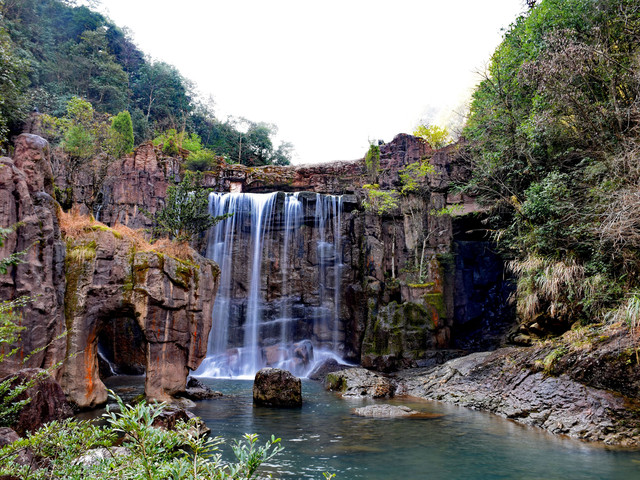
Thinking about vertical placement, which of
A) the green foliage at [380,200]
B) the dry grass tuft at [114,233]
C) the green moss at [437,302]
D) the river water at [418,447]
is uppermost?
the green foliage at [380,200]

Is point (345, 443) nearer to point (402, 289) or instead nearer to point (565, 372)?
point (565, 372)

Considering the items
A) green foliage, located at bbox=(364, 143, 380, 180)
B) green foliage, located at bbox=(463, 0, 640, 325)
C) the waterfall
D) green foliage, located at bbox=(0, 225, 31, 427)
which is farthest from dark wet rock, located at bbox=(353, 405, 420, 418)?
green foliage, located at bbox=(364, 143, 380, 180)

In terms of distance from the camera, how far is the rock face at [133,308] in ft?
30.6

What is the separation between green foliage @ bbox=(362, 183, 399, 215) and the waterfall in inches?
75.4

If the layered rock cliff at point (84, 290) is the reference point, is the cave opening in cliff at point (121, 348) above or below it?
below

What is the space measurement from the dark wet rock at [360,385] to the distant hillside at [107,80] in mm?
21484

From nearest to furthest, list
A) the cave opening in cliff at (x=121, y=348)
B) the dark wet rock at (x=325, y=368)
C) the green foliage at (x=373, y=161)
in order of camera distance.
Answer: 1. the cave opening in cliff at (x=121, y=348)
2. the dark wet rock at (x=325, y=368)
3. the green foliage at (x=373, y=161)

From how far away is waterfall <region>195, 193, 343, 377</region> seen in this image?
2061 cm

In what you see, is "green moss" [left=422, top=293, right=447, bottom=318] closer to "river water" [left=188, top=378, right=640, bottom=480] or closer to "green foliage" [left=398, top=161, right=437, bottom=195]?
"green foliage" [left=398, top=161, right=437, bottom=195]

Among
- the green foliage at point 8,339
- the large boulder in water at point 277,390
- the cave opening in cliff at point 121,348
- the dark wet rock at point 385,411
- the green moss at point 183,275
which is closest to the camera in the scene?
the green foliage at point 8,339

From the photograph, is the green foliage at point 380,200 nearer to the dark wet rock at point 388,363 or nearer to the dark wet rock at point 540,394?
the dark wet rock at point 388,363

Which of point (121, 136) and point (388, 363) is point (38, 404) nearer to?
point (388, 363)

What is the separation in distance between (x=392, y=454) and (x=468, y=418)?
3505 mm

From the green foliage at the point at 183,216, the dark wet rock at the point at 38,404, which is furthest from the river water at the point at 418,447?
the green foliage at the point at 183,216
